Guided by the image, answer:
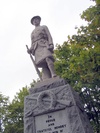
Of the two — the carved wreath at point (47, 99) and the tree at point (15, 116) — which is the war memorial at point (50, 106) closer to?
the carved wreath at point (47, 99)

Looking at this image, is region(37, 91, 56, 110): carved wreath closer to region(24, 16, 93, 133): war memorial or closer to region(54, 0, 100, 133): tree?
region(24, 16, 93, 133): war memorial

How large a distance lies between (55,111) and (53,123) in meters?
0.41

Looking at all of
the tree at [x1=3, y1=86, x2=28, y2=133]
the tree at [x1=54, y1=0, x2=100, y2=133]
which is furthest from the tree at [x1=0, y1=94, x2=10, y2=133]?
the tree at [x1=54, y1=0, x2=100, y2=133]

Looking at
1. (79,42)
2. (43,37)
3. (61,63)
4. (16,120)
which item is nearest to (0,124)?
(16,120)

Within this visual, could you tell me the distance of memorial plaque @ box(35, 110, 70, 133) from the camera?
8.00 meters

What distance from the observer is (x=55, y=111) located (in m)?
8.32

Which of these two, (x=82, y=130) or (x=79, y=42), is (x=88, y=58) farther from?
(x=82, y=130)

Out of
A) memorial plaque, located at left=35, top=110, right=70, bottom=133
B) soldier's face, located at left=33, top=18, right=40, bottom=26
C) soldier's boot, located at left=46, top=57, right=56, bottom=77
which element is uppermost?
soldier's face, located at left=33, top=18, right=40, bottom=26

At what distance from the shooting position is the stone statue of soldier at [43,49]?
9.50 meters

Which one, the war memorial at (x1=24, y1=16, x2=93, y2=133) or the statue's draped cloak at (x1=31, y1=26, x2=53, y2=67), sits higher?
the statue's draped cloak at (x1=31, y1=26, x2=53, y2=67)

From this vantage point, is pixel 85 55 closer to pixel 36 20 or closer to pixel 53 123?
pixel 36 20

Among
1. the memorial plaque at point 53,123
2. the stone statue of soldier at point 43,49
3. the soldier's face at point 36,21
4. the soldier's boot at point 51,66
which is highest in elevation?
the soldier's face at point 36,21

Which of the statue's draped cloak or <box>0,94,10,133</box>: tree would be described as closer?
the statue's draped cloak

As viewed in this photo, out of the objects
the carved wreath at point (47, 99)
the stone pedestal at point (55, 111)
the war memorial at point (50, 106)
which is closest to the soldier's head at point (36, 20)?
the war memorial at point (50, 106)
